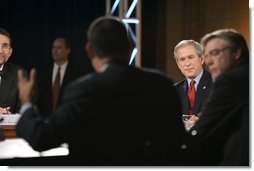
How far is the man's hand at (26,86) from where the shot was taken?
2582 millimetres

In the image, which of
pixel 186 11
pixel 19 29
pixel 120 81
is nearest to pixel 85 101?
pixel 120 81

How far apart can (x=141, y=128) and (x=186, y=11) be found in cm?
68

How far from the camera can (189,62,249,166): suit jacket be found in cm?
261

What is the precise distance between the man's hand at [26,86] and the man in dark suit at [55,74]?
1.4 inches

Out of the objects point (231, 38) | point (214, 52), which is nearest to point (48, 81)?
point (214, 52)

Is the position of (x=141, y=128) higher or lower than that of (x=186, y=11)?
lower

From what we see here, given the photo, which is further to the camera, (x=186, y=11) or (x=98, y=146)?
(x=186, y=11)

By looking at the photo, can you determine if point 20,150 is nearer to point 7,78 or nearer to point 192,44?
point 7,78

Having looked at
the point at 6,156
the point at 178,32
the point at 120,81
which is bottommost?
the point at 6,156

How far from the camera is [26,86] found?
261 centimetres

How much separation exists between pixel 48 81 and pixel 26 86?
0.37 feet

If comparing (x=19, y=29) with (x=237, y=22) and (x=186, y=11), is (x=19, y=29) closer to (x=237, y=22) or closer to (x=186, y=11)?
(x=186, y=11)

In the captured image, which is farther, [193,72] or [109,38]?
[193,72]

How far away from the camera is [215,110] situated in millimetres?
2627
